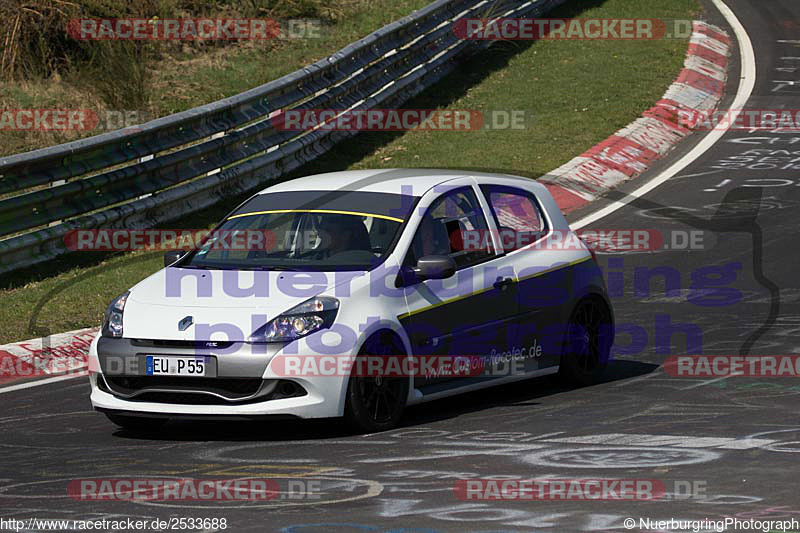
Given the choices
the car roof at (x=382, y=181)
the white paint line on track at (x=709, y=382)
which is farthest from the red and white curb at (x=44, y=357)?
the white paint line on track at (x=709, y=382)

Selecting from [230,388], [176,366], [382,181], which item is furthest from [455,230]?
[176,366]

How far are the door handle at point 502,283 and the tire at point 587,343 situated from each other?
0.80m

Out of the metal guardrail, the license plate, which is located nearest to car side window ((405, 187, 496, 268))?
the license plate

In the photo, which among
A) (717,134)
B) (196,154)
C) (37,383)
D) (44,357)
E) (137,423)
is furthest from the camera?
(717,134)

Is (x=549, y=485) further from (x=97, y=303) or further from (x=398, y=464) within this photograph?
(x=97, y=303)

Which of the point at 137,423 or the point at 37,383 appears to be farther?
the point at 37,383

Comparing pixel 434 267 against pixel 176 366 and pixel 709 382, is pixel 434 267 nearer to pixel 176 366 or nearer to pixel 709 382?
pixel 176 366

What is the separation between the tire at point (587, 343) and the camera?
9992 mm

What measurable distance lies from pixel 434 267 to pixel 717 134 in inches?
516

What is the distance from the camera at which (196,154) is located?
51.4 feet

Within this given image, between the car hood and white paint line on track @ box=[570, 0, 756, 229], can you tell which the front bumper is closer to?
the car hood

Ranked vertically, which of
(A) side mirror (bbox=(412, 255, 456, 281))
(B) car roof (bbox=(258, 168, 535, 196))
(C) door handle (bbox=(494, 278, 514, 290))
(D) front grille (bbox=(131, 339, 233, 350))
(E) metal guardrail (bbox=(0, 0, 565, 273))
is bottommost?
(D) front grille (bbox=(131, 339, 233, 350))

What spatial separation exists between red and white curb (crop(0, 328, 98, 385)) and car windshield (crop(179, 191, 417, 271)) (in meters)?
2.19

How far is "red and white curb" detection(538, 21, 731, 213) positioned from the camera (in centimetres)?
1750
